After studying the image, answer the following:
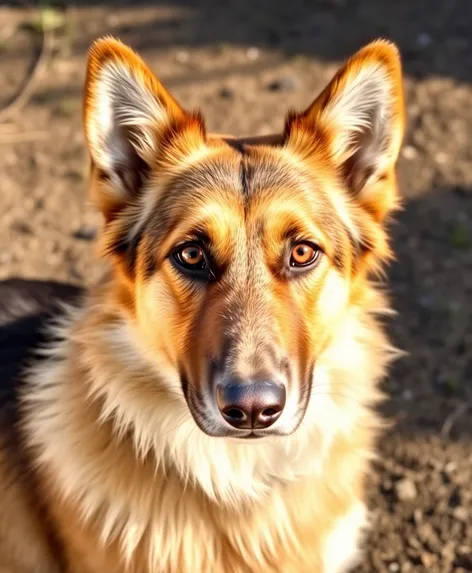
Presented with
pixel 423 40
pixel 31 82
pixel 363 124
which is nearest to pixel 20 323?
pixel 363 124

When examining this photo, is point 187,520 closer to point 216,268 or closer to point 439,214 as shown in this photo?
point 216,268

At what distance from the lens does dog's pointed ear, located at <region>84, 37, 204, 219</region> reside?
279 cm

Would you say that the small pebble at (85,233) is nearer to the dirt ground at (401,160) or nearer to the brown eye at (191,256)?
the dirt ground at (401,160)

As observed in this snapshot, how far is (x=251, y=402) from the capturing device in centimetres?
255

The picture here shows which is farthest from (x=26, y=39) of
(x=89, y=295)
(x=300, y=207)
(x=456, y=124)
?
(x=300, y=207)

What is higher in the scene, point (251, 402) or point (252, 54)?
point (252, 54)

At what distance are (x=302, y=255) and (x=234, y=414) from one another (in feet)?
2.12

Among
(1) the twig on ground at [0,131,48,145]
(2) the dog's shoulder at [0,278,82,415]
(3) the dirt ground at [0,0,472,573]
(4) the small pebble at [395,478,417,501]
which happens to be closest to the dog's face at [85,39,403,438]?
(2) the dog's shoulder at [0,278,82,415]

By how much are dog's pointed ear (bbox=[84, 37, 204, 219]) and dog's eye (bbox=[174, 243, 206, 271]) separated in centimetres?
33

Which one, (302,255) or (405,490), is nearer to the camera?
(302,255)

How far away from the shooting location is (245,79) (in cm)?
621

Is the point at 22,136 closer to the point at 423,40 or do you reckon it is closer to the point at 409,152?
the point at 409,152

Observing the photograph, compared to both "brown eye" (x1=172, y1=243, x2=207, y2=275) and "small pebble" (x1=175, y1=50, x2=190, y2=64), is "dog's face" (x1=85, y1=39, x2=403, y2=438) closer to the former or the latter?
"brown eye" (x1=172, y1=243, x2=207, y2=275)

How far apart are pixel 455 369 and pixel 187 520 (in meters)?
2.03
